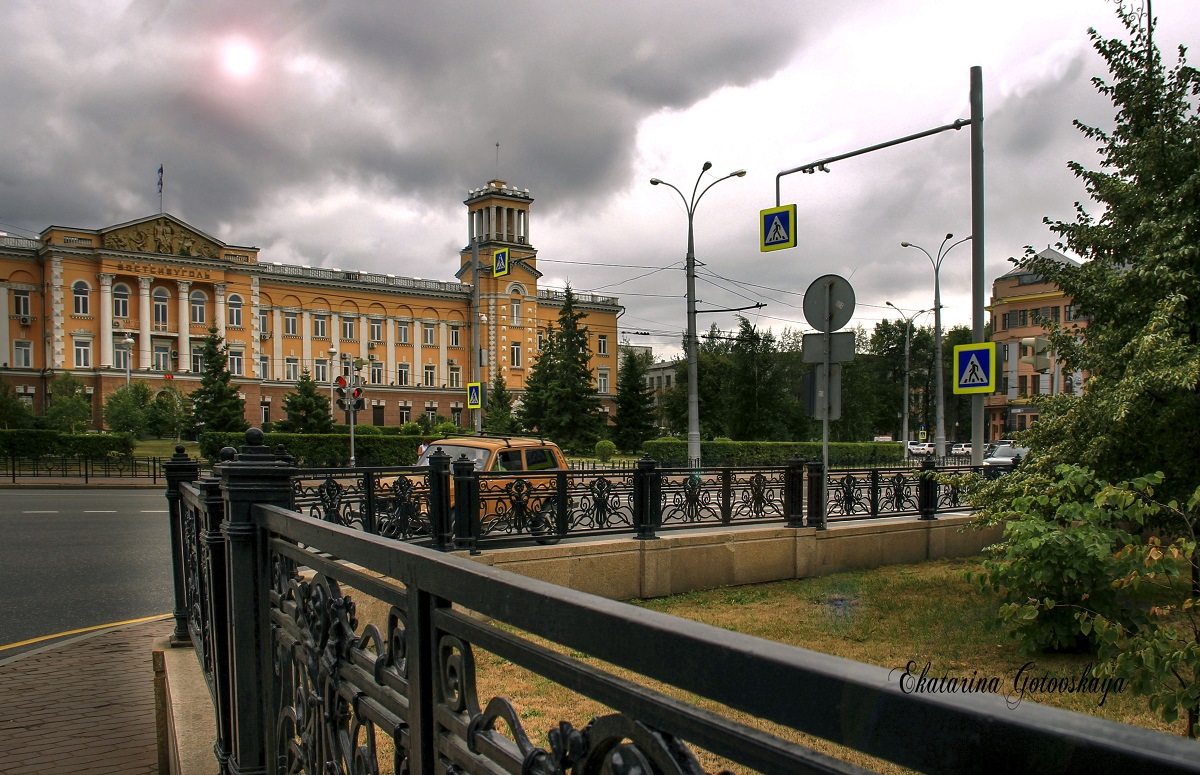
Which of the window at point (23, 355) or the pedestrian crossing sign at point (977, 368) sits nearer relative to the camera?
the pedestrian crossing sign at point (977, 368)

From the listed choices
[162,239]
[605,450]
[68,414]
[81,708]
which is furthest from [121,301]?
[81,708]

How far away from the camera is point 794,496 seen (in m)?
10.7

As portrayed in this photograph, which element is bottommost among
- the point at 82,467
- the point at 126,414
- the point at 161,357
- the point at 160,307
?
the point at 82,467

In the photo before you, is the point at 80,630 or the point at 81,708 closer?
the point at 81,708

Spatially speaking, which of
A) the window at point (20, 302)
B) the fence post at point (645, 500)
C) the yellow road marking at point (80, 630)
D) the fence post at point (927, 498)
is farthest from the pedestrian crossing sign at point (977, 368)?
the window at point (20, 302)

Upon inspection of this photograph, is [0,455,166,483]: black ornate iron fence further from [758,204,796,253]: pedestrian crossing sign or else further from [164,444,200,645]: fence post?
[164,444,200,645]: fence post

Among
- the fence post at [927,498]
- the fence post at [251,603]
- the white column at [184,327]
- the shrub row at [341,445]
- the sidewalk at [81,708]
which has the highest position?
the white column at [184,327]

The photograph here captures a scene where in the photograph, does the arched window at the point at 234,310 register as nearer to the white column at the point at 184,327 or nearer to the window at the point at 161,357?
the white column at the point at 184,327

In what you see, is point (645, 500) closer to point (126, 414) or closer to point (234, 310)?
point (126, 414)

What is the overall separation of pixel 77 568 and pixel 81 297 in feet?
181

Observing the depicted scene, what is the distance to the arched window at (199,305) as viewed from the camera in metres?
60.5

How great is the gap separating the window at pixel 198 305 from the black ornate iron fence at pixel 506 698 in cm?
6443

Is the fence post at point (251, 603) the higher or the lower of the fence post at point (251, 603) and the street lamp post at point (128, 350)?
the lower

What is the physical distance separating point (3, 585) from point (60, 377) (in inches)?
2045
